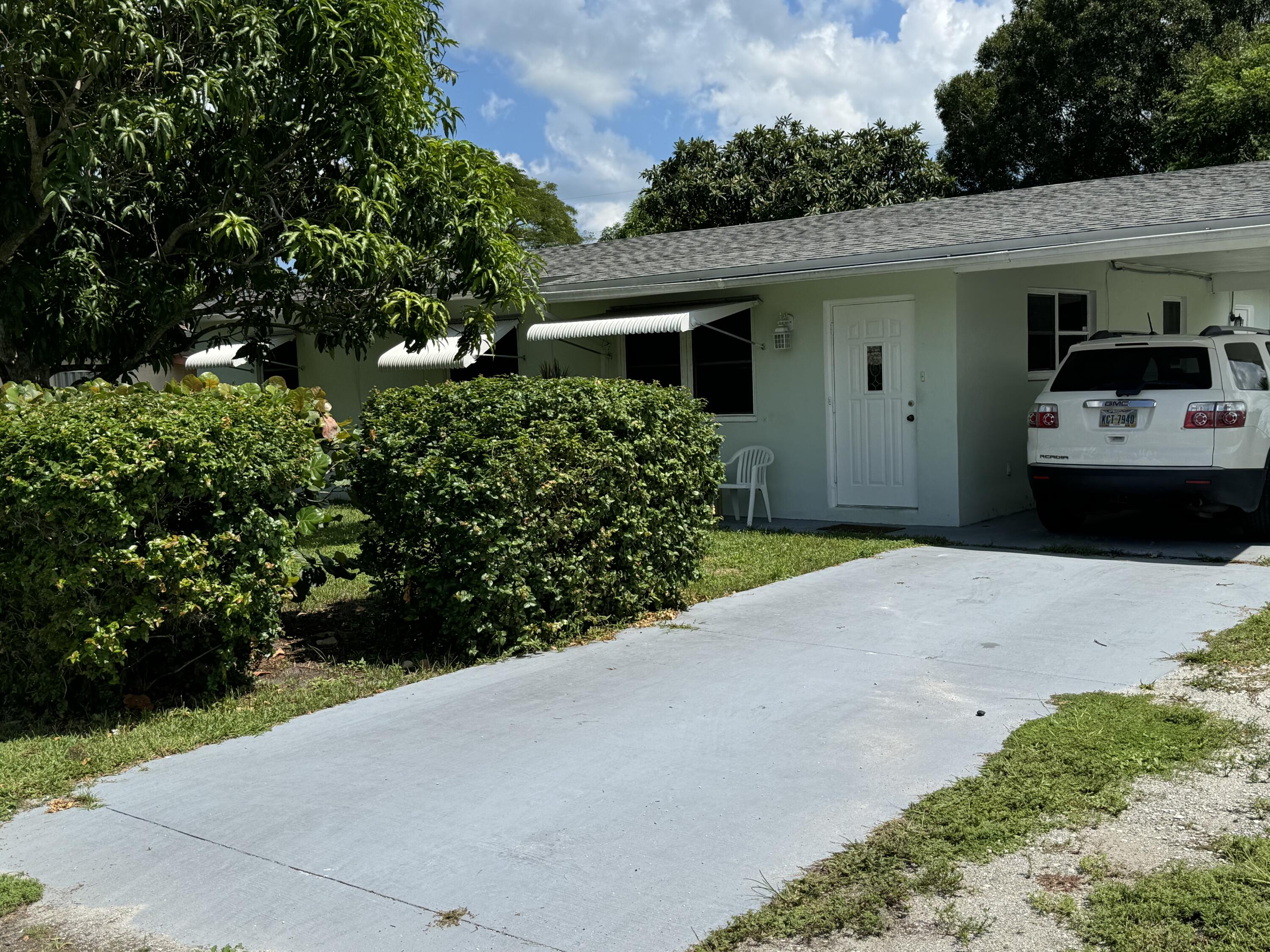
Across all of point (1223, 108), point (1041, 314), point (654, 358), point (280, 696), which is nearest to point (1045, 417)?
point (1041, 314)

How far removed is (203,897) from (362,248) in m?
5.32

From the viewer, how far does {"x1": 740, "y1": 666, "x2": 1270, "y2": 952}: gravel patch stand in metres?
3.23

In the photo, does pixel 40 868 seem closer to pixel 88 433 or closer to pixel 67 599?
pixel 67 599

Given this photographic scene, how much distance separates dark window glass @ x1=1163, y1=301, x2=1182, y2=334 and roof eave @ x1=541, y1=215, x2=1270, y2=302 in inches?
235

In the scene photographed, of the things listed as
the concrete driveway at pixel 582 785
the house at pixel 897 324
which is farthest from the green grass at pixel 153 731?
the house at pixel 897 324

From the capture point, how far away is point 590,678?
6.13m

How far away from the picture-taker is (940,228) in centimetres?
1221

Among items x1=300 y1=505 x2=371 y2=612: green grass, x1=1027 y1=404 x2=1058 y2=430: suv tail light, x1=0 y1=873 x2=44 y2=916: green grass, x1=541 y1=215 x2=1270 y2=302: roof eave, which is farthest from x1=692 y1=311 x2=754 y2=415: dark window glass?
x1=0 y1=873 x2=44 y2=916: green grass

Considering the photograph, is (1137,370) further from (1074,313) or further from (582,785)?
(582,785)

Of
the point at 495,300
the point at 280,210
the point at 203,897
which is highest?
the point at 280,210

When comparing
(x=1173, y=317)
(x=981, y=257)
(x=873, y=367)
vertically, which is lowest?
(x=873, y=367)

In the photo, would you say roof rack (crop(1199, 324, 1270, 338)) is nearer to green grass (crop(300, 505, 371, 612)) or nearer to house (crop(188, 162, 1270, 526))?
house (crop(188, 162, 1270, 526))

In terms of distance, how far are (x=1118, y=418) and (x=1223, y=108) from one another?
66.6 ft

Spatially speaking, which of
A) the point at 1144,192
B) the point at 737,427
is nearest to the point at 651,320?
the point at 737,427
